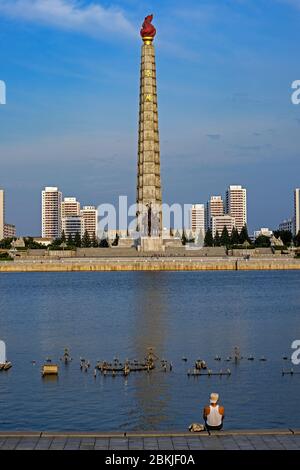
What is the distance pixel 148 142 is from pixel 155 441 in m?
83.4

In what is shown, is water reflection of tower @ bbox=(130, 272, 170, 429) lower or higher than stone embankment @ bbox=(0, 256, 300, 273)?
lower

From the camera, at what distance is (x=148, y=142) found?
91750 mm

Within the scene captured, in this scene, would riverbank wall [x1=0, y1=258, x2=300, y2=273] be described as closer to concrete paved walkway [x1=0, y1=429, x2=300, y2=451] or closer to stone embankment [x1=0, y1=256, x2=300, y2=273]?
stone embankment [x1=0, y1=256, x2=300, y2=273]

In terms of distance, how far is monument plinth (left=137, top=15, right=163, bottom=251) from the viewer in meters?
91.6

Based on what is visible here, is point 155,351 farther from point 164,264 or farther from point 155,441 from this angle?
point 164,264

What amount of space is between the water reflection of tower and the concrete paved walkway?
5143 millimetres

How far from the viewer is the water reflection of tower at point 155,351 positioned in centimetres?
1586

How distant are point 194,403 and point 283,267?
72.2 metres

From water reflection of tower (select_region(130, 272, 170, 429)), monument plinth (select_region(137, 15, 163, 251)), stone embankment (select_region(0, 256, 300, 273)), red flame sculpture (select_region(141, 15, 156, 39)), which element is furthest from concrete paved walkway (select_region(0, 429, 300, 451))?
red flame sculpture (select_region(141, 15, 156, 39))

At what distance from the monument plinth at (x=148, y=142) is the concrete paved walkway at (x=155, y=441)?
8266cm

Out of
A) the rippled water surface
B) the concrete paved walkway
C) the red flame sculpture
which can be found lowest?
the rippled water surface

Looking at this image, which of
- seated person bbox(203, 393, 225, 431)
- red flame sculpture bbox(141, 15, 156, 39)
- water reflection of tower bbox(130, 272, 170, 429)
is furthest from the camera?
red flame sculpture bbox(141, 15, 156, 39)

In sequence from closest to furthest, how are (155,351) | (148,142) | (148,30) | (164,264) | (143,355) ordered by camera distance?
(143,355)
(155,351)
(164,264)
(148,142)
(148,30)

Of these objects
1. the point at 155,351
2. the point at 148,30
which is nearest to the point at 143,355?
the point at 155,351
